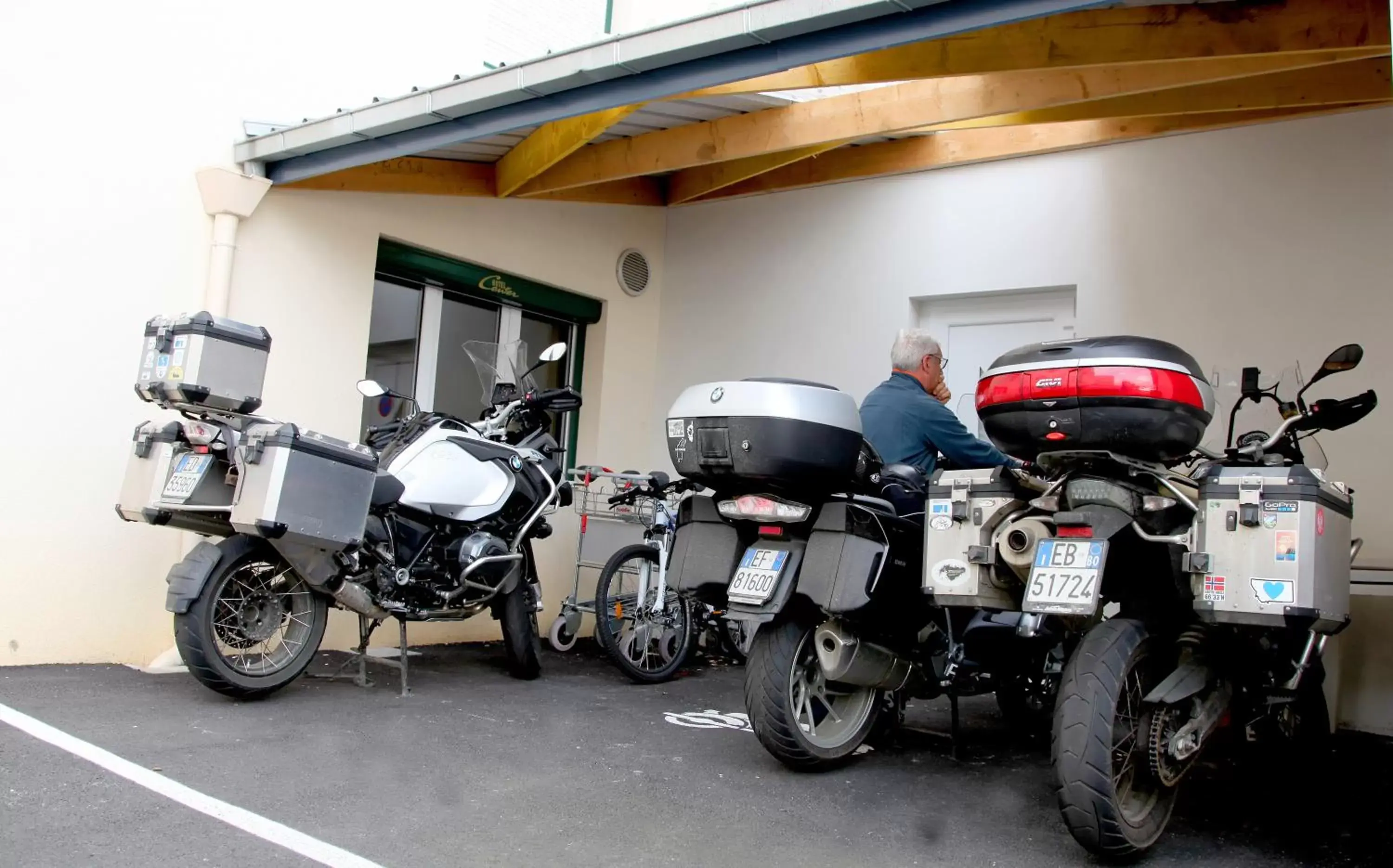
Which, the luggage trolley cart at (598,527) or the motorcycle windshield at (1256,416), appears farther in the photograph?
the luggage trolley cart at (598,527)

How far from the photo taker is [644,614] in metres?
6.02

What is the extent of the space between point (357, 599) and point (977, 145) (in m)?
4.63

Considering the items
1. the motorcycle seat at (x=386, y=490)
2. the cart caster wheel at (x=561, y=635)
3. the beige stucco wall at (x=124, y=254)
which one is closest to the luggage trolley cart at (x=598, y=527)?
the cart caster wheel at (x=561, y=635)

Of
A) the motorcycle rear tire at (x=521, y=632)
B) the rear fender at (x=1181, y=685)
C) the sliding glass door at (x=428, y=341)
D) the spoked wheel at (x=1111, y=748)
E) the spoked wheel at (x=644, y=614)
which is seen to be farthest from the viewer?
the sliding glass door at (x=428, y=341)

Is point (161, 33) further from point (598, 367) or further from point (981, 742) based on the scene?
point (981, 742)

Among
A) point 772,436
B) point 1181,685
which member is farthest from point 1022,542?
point 772,436

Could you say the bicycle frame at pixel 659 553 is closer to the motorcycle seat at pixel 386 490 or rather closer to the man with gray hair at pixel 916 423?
the motorcycle seat at pixel 386 490

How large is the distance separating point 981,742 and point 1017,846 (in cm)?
152

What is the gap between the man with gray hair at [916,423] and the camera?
430 centimetres

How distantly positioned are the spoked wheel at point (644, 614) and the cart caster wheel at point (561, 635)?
1.87 feet

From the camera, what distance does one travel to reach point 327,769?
362cm

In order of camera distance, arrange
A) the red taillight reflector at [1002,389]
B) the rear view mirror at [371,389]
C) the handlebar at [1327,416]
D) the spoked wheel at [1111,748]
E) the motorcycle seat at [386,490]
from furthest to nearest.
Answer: the rear view mirror at [371,389], the motorcycle seat at [386,490], the handlebar at [1327,416], the red taillight reflector at [1002,389], the spoked wheel at [1111,748]

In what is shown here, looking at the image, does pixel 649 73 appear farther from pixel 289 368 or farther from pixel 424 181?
Result: pixel 289 368

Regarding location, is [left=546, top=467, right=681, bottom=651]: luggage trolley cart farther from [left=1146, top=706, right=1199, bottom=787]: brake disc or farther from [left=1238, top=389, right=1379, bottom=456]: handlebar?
[left=1146, top=706, right=1199, bottom=787]: brake disc
